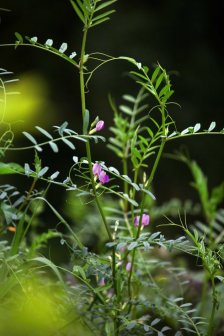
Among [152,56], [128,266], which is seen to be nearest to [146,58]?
[152,56]

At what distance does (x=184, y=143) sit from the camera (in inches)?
102

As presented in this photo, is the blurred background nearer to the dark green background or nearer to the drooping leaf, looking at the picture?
the dark green background

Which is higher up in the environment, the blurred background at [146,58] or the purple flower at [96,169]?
the purple flower at [96,169]

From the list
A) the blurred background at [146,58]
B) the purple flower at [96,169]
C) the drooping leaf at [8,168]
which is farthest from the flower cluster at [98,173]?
the blurred background at [146,58]

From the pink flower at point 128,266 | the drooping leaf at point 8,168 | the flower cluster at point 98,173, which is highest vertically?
the drooping leaf at point 8,168

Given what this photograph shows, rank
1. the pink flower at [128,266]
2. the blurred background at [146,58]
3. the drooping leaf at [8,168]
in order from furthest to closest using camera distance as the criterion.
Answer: the blurred background at [146,58] → the pink flower at [128,266] → the drooping leaf at [8,168]

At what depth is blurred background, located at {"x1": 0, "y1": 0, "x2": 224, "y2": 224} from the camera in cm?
262

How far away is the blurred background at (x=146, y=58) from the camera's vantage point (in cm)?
262

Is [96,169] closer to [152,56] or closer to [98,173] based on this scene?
[98,173]

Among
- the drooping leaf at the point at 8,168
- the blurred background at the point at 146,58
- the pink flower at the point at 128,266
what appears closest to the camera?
the drooping leaf at the point at 8,168

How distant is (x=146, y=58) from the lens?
261 cm

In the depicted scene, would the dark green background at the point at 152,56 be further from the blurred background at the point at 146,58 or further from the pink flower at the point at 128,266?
the pink flower at the point at 128,266

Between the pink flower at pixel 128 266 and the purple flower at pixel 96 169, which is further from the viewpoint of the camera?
the pink flower at pixel 128 266

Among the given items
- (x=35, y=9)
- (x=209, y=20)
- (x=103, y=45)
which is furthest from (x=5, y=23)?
(x=209, y=20)
